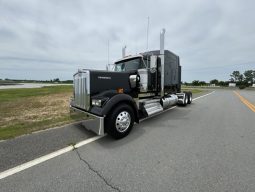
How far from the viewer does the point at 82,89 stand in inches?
201

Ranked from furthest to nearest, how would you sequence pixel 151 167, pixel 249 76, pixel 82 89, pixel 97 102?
pixel 249 76 → pixel 82 89 → pixel 97 102 → pixel 151 167

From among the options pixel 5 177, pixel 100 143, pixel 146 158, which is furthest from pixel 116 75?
pixel 5 177

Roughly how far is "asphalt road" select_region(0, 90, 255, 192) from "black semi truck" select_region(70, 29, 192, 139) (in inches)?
22.3

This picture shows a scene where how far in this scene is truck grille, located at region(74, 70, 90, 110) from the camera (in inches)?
191

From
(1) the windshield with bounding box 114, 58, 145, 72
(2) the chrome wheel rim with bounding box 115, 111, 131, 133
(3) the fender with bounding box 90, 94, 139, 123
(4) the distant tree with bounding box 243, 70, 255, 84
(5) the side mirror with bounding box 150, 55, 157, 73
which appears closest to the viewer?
(3) the fender with bounding box 90, 94, 139, 123

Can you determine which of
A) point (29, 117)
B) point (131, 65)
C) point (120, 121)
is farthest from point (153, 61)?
point (29, 117)

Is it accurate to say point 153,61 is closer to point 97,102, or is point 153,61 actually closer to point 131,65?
point 131,65

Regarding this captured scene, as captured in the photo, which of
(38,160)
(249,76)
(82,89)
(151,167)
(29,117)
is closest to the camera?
(151,167)

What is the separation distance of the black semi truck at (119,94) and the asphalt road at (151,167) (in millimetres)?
567

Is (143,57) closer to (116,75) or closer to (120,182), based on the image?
(116,75)

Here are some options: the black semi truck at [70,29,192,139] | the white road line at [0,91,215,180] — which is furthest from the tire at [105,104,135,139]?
the white road line at [0,91,215,180]

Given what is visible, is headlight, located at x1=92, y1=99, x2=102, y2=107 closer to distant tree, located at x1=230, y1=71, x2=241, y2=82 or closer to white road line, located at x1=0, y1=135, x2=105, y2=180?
white road line, located at x1=0, y1=135, x2=105, y2=180

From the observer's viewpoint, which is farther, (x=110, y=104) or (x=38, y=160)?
(x=110, y=104)

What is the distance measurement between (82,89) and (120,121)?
1.61 metres
